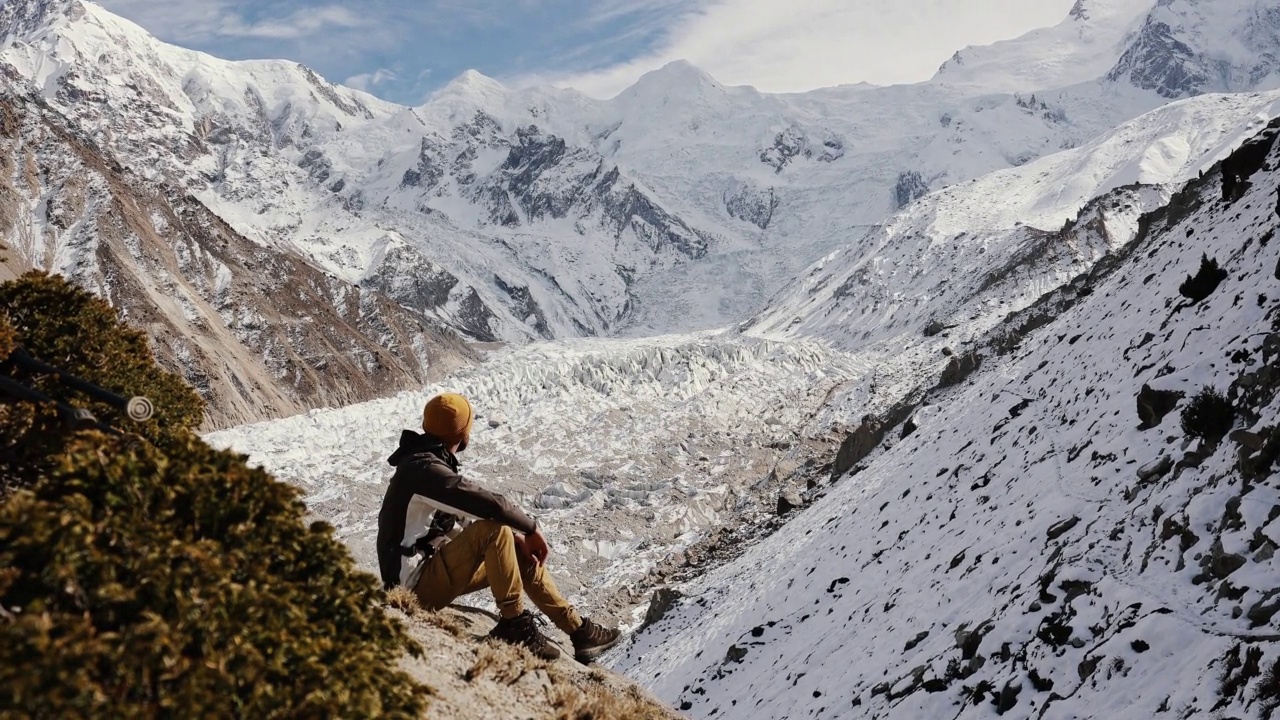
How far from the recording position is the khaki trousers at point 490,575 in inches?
283

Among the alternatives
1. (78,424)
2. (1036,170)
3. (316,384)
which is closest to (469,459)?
(316,384)

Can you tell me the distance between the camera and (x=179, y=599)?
11.6ft

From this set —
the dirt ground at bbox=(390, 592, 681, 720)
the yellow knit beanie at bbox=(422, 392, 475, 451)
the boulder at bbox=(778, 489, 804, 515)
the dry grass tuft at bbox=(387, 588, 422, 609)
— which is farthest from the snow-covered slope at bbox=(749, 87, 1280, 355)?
the dry grass tuft at bbox=(387, 588, 422, 609)

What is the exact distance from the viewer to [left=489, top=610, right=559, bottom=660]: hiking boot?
24.5 feet

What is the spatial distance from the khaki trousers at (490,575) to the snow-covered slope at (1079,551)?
17.7 feet

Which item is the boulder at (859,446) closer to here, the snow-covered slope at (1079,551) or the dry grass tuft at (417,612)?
the snow-covered slope at (1079,551)

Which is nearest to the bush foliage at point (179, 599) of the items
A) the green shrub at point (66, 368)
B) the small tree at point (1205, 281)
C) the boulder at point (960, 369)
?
the green shrub at point (66, 368)

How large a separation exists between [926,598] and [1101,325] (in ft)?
35.3

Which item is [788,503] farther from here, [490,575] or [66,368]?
[66,368]

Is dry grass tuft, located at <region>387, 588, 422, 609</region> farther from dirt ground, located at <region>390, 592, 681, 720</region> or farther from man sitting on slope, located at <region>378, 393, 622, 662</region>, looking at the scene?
man sitting on slope, located at <region>378, 393, 622, 662</region>

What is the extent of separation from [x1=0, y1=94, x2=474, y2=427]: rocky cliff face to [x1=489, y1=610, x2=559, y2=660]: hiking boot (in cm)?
7755

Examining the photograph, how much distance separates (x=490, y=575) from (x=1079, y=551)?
8099 millimetres

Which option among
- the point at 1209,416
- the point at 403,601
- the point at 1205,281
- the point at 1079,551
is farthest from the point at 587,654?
the point at 1205,281

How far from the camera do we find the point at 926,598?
1467 cm
